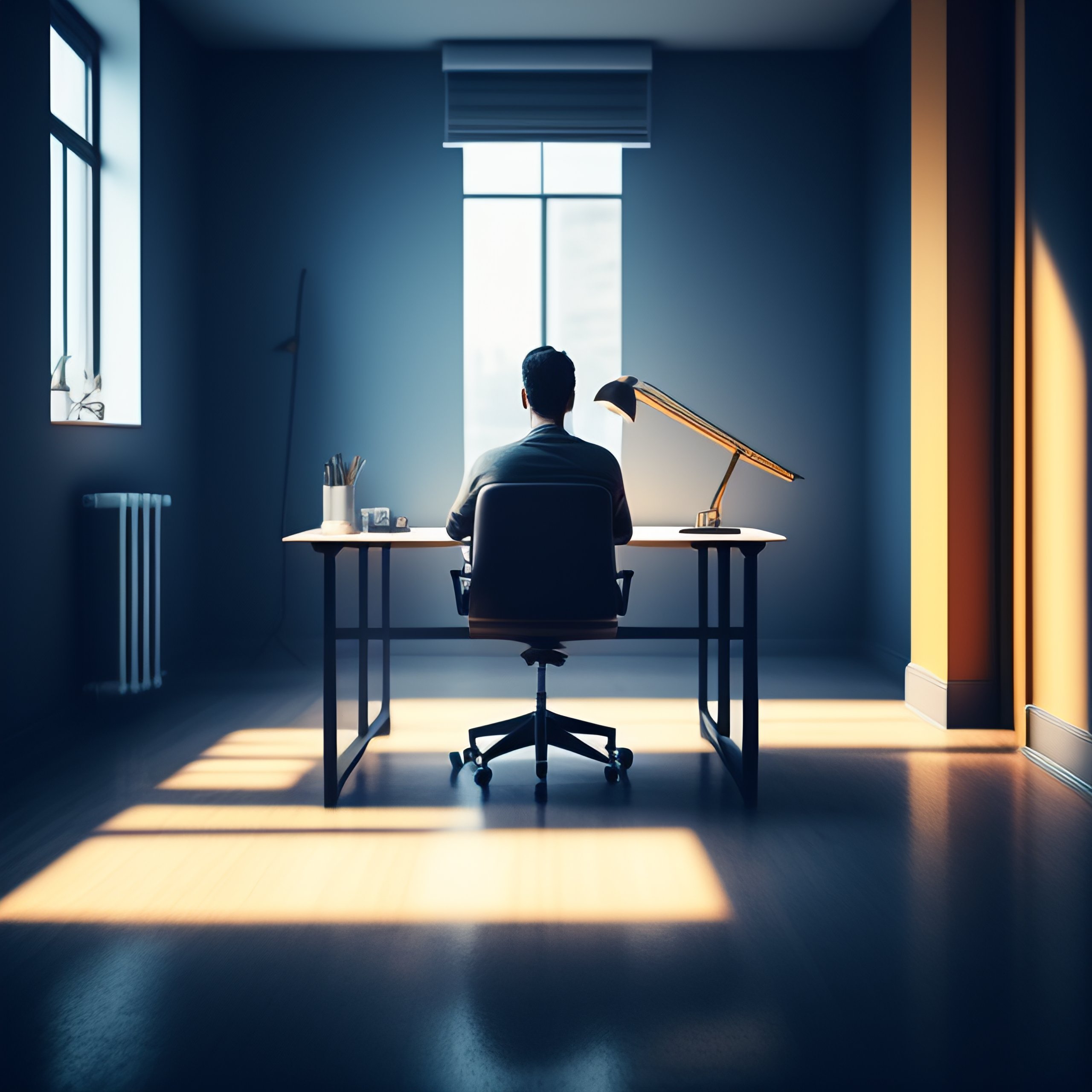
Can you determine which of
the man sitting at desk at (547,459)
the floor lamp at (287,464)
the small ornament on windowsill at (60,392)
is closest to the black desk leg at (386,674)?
the man sitting at desk at (547,459)

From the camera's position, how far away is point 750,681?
8.75ft

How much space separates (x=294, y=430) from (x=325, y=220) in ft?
3.82

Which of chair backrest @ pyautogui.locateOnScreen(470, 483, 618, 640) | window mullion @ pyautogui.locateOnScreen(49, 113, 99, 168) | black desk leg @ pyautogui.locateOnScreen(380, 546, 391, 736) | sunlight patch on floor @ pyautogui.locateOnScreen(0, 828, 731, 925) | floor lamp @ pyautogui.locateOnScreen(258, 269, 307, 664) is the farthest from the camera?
floor lamp @ pyautogui.locateOnScreen(258, 269, 307, 664)

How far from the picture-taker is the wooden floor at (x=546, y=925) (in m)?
1.42

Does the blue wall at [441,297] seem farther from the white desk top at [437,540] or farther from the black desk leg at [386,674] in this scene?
the white desk top at [437,540]

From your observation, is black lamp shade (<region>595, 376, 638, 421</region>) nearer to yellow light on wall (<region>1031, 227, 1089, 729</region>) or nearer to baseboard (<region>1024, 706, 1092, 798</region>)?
yellow light on wall (<region>1031, 227, 1089, 729</region>)

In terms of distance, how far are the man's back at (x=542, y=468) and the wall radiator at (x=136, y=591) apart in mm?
1738

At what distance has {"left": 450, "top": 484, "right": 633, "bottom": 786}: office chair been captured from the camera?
7.93 feet

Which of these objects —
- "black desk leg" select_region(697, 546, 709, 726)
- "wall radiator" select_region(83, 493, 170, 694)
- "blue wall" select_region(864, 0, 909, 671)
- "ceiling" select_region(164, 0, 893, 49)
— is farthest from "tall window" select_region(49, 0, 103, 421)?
"blue wall" select_region(864, 0, 909, 671)

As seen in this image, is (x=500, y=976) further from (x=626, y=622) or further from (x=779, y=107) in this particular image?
(x=779, y=107)

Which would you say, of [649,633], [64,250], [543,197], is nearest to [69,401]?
[64,250]

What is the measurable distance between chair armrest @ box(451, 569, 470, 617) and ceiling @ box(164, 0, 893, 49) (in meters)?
3.09

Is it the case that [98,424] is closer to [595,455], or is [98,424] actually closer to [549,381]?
[549,381]

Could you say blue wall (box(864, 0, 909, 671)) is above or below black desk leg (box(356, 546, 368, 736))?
above
